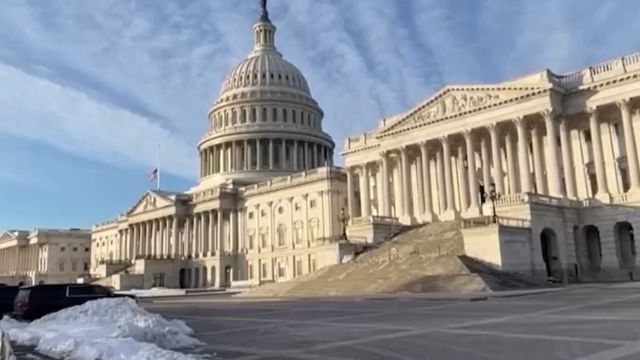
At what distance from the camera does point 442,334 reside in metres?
15.8

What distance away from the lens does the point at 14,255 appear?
169 meters

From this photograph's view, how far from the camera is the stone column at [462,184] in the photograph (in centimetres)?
6575

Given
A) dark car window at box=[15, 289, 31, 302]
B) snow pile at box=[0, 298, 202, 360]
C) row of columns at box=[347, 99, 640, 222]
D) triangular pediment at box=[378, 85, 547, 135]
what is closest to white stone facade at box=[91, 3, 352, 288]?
row of columns at box=[347, 99, 640, 222]

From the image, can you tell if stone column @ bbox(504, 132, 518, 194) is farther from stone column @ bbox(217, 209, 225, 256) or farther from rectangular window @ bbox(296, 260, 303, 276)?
stone column @ bbox(217, 209, 225, 256)

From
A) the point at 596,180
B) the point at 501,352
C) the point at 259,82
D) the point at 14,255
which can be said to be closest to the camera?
the point at 501,352

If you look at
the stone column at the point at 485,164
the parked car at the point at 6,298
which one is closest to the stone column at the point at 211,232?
the stone column at the point at 485,164

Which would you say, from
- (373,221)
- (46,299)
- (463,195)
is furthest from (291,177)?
(46,299)

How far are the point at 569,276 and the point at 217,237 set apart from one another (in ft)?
223

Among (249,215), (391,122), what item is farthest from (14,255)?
(391,122)

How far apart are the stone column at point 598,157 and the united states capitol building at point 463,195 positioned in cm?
13

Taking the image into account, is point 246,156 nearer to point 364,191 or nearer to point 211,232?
point 211,232

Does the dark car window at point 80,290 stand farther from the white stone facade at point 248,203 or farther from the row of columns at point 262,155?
the row of columns at point 262,155

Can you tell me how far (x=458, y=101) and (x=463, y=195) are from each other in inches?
421

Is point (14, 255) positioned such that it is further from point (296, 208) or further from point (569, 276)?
point (569, 276)
